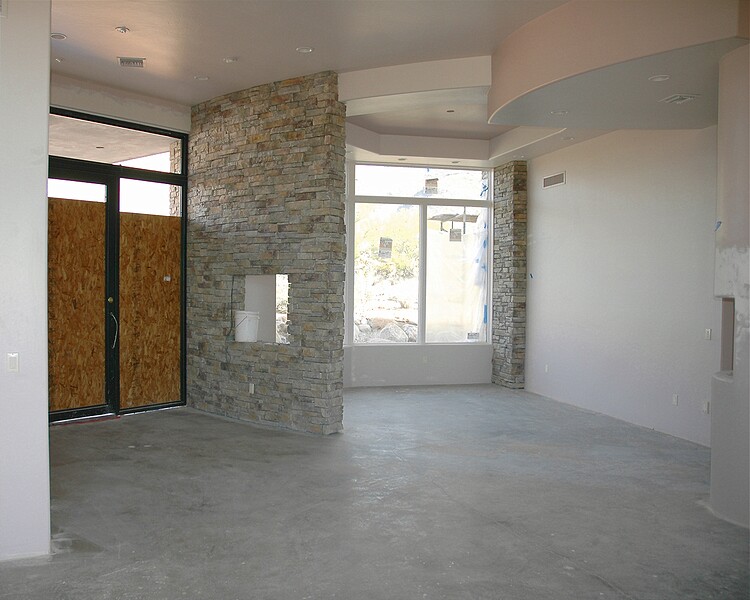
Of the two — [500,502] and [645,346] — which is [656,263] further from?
[500,502]

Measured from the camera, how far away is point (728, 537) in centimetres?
407

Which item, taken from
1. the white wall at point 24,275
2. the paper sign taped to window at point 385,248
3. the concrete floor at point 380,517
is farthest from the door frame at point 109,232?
the white wall at point 24,275

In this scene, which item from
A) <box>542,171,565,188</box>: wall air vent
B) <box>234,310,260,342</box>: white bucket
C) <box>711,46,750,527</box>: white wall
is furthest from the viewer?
<box>542,171,565,188</box>: wall air vent

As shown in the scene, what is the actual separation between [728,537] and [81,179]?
262 inches

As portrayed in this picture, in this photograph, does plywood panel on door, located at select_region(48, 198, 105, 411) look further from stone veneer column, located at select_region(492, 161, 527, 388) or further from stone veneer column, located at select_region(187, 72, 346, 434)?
stone veneer column, located at select_region(492, 161, 527, 388)

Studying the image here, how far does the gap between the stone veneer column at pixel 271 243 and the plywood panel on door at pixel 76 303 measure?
42.4 inches

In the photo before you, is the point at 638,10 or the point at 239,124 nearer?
the point at 638,10

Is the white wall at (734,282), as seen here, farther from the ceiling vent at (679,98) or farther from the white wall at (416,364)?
the white wall at (416,364)

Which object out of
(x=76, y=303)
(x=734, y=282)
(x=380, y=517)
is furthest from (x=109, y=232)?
(x=734, y=282)

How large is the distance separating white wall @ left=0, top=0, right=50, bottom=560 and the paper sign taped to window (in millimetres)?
6343

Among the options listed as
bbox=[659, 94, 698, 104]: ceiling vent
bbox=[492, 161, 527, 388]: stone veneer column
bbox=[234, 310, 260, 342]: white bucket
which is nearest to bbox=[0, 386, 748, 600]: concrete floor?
bbox=[234, 310, 260, 342]: white bucket

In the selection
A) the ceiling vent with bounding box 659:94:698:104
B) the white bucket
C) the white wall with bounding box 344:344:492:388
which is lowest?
the white wall with bounding box 344:344:492:388

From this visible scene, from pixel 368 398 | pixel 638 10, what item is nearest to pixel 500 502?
pixel 638 10

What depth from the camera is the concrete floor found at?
11.1ft
